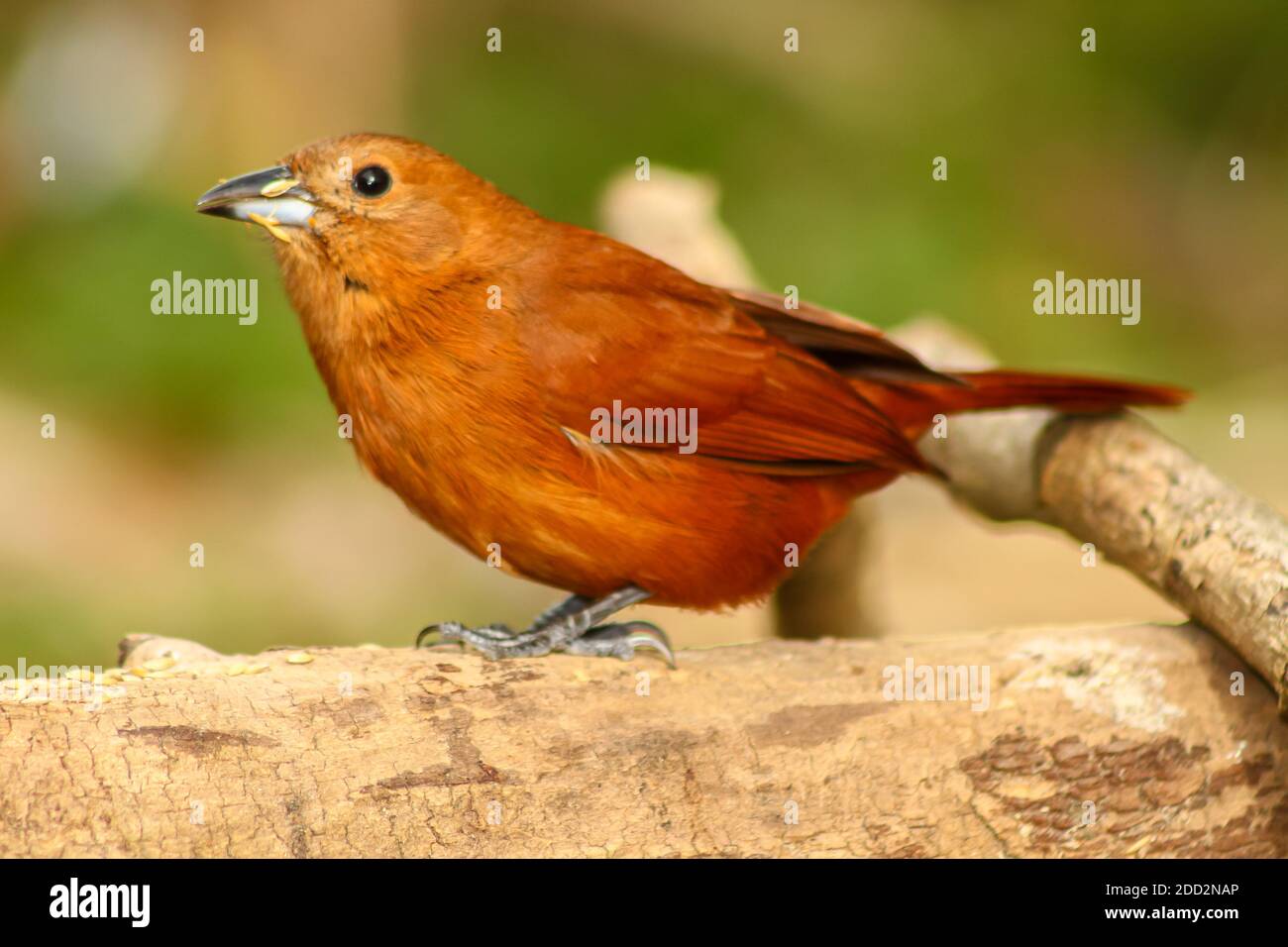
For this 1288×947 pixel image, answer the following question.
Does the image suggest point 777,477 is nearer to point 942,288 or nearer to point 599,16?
point 942,288

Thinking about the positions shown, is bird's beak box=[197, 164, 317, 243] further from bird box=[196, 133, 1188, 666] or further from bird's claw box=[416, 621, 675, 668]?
bird's claw box=[416, 621, 675, 668]

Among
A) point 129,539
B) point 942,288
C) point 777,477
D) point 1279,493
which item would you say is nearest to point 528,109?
point 942,288

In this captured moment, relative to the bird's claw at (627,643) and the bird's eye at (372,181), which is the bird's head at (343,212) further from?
the bird's claw at (627,643)

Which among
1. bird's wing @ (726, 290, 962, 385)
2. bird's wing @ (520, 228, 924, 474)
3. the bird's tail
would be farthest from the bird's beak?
the bird's tail

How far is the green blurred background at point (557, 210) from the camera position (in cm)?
636

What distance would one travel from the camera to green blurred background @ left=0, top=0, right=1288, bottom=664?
636 centimetres

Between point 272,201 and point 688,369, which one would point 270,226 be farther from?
point 688,369

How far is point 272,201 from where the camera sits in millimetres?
3283

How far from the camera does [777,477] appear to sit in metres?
3.60

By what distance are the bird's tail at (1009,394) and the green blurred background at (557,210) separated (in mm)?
2041

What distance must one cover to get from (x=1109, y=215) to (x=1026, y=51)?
1.06 metres

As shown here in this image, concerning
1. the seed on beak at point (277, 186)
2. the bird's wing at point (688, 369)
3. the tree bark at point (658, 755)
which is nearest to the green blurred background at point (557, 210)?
the bird's wing at point (688, 369)

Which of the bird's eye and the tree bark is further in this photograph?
the bird's eye

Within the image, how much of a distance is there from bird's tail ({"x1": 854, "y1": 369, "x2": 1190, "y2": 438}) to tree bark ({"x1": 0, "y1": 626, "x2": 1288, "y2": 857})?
2.36 ft
